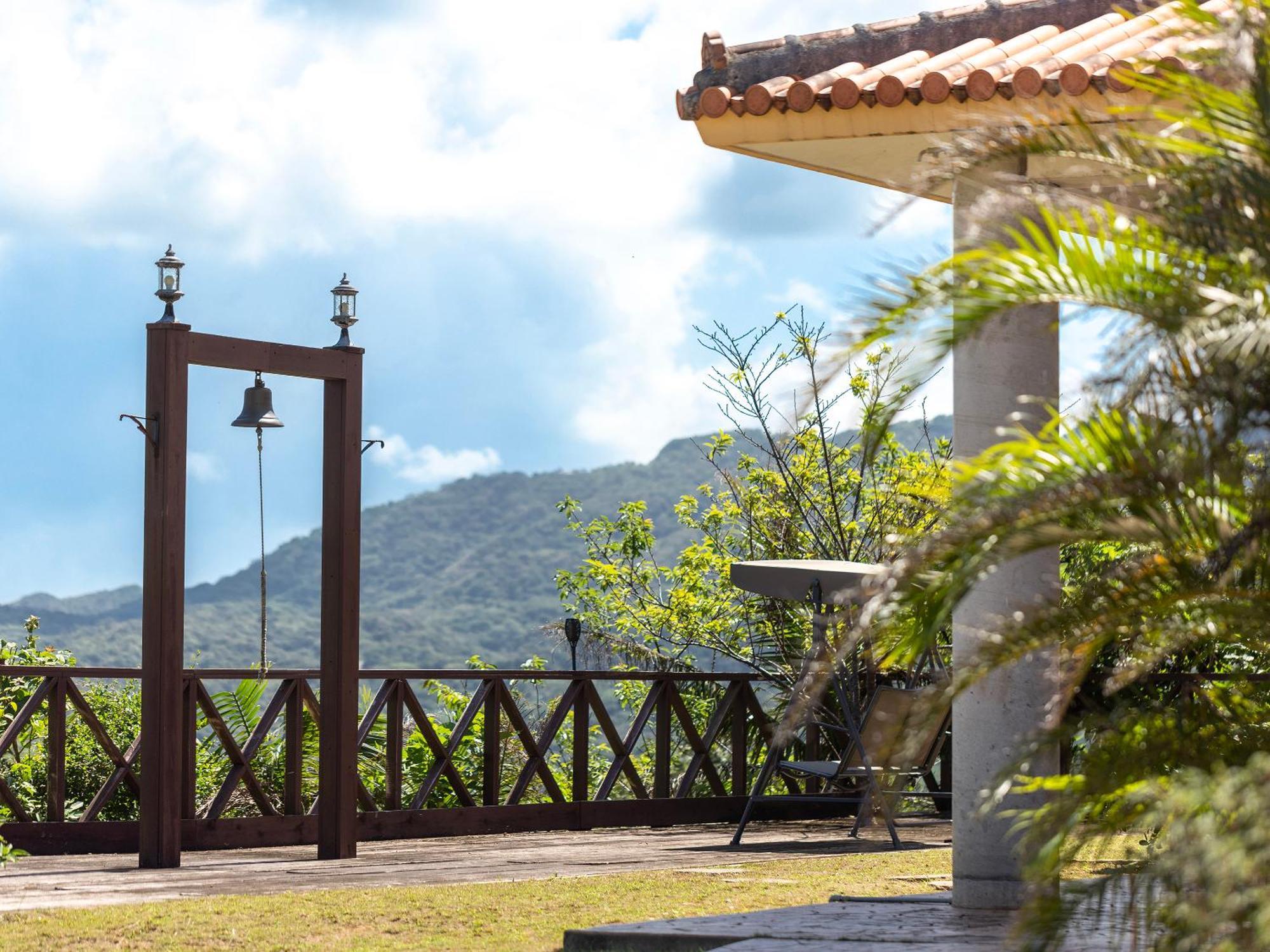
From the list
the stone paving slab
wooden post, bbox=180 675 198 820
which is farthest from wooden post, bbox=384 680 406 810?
the stone paving slab

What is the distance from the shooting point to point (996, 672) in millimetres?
4484

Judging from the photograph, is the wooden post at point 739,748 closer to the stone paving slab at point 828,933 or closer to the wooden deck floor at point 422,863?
the wooden deck floor at point 422,863

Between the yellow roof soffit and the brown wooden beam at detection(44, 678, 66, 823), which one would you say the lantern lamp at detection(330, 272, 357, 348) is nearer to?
the brown wooden beam at detection(44, 678, 66, 823)

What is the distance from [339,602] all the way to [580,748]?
2237 mm

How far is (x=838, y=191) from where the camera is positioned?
613cm

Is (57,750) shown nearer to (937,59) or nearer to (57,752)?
(57,752)

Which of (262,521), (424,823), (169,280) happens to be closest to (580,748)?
(424,823)

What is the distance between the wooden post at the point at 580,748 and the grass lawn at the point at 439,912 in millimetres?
2771

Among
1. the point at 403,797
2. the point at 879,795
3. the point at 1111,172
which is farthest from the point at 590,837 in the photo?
the point at 1111,172

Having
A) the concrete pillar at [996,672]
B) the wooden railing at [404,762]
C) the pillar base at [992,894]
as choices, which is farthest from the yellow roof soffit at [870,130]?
the wooden railing at [404,762]

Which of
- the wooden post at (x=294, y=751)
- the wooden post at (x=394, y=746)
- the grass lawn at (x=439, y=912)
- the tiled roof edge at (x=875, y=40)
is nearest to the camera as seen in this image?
the grass lawn at (x=439, y=912)

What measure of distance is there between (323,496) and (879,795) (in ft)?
13.9

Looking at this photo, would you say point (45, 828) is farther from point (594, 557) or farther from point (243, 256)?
point (243, 256)

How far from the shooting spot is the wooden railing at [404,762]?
7.37m
